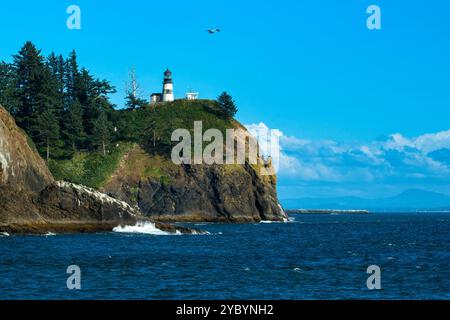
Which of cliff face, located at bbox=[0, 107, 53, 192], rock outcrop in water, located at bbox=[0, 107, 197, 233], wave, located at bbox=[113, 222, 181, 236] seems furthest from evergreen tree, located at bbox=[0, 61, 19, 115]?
wave, located at bbox=[113, 222, 181, 236]

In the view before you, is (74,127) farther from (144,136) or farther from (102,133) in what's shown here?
(144,136)

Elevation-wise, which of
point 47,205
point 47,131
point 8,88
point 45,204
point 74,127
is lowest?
point 47,205

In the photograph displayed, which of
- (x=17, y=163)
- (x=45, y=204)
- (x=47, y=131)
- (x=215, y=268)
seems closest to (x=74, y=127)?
(x=47, y=131)

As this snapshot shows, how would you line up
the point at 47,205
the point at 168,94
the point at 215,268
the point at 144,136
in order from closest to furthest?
1. the point at 215,268
2. the point at 47,205
3. the point at 144,136
4. the point at 168,94

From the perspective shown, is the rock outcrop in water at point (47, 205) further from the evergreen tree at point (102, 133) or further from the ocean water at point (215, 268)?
the evergreen tree at point (102, 133)

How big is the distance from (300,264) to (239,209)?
89325mm

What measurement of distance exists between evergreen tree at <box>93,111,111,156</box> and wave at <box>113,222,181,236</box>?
55.8 m

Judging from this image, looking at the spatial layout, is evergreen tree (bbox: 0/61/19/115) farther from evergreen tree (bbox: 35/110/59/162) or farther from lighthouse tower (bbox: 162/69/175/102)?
lighthouse tower (bbox: 162/69/175/102)

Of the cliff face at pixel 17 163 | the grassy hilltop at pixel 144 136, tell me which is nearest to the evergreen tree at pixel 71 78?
the grassy hilltop at pixel 144 136

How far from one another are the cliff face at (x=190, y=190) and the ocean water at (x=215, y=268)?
5678 centimetres

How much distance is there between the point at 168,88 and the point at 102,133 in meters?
37.0

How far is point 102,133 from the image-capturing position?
504ft
